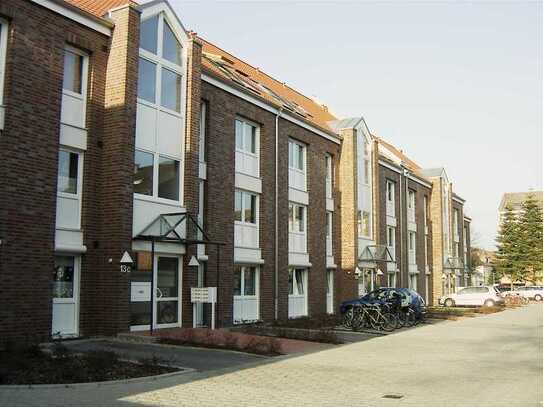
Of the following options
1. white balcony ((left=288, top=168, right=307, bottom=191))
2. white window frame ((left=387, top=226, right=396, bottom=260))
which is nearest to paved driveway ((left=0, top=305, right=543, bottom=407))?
white balcony ((left=288, top=168, right=307, bottom=191))

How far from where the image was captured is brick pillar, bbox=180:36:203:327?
18.1 metres

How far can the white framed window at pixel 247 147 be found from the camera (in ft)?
73.4

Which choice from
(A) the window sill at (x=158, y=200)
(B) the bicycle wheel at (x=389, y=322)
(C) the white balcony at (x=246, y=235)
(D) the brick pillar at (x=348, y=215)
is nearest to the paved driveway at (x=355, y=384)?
(B) the bicycle wheel at (x=389, y=322)

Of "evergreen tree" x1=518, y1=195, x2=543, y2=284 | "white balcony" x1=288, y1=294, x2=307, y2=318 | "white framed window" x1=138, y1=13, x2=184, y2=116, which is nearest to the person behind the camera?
"white framed window" x1=138, y1=13, x2=184, y2=116

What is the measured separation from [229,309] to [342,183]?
439 inches

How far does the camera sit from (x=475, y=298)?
1515 inches

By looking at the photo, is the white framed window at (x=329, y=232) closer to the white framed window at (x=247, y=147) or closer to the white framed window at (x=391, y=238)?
the white framed window at (x=247, y=147)

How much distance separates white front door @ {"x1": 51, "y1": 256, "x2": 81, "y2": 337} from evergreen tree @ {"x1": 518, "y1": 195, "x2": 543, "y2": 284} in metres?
65.7

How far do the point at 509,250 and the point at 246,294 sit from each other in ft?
192

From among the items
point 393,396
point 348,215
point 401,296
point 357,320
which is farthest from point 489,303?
point 393,396

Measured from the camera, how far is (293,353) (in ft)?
45.6

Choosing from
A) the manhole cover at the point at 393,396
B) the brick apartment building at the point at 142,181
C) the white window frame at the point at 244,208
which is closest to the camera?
the manhole cover at the point at 393,396

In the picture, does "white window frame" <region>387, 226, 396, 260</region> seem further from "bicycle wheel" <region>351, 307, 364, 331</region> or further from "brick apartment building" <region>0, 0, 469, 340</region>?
"bicycle wheel" <region>351, 307, 364, 331</region>

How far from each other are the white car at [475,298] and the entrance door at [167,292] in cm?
2568
